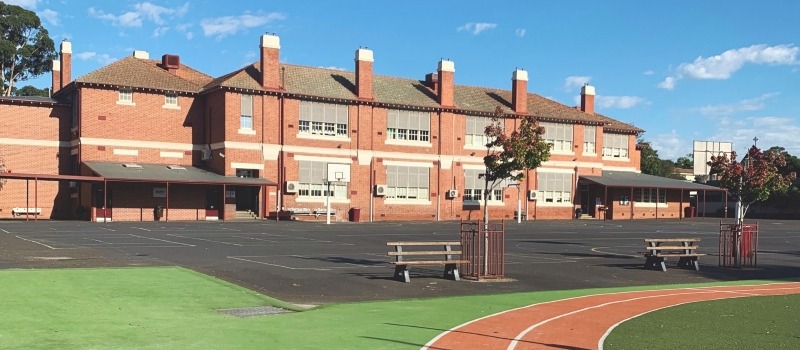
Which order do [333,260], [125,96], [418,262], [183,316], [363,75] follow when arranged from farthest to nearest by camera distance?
[363,75] < [125,96] < [333,260] < [418,262] < [183,316]

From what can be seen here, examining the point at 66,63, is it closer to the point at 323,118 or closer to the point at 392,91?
the point at 323,118

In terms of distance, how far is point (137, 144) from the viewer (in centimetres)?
4638

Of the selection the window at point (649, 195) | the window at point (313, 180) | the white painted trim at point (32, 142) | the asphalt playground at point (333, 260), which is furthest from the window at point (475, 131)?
the white painted trim at point (32, 142)

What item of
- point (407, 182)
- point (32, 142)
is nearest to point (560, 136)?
point (407, 182)

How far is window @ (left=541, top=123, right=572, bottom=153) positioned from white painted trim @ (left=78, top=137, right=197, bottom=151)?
2684 centimetres

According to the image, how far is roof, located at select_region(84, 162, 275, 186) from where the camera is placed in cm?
4162

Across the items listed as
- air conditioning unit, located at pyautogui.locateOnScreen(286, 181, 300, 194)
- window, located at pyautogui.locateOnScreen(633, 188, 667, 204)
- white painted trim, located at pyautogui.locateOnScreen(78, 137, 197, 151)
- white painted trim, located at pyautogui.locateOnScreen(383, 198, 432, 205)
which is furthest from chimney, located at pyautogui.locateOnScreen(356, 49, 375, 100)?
window, located at pyautogui.locateOnScreen(633, 188, 667, 204)

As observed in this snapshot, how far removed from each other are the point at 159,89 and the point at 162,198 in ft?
23.1

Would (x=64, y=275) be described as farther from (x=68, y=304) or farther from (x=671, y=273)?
(x=671, y=273)

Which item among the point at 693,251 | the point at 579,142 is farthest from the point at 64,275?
the point at 579,142

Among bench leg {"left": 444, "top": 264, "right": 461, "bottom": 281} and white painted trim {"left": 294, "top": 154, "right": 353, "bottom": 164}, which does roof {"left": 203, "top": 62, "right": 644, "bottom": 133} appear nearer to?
white painted trim {"left": 294, "top": 154, "right": 353, "bottom": 164}

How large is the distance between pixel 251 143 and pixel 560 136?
Result: 25632 millimetres

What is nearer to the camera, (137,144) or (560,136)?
(137,144)

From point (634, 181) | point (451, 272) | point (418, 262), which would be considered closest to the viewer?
point (418, 262)
